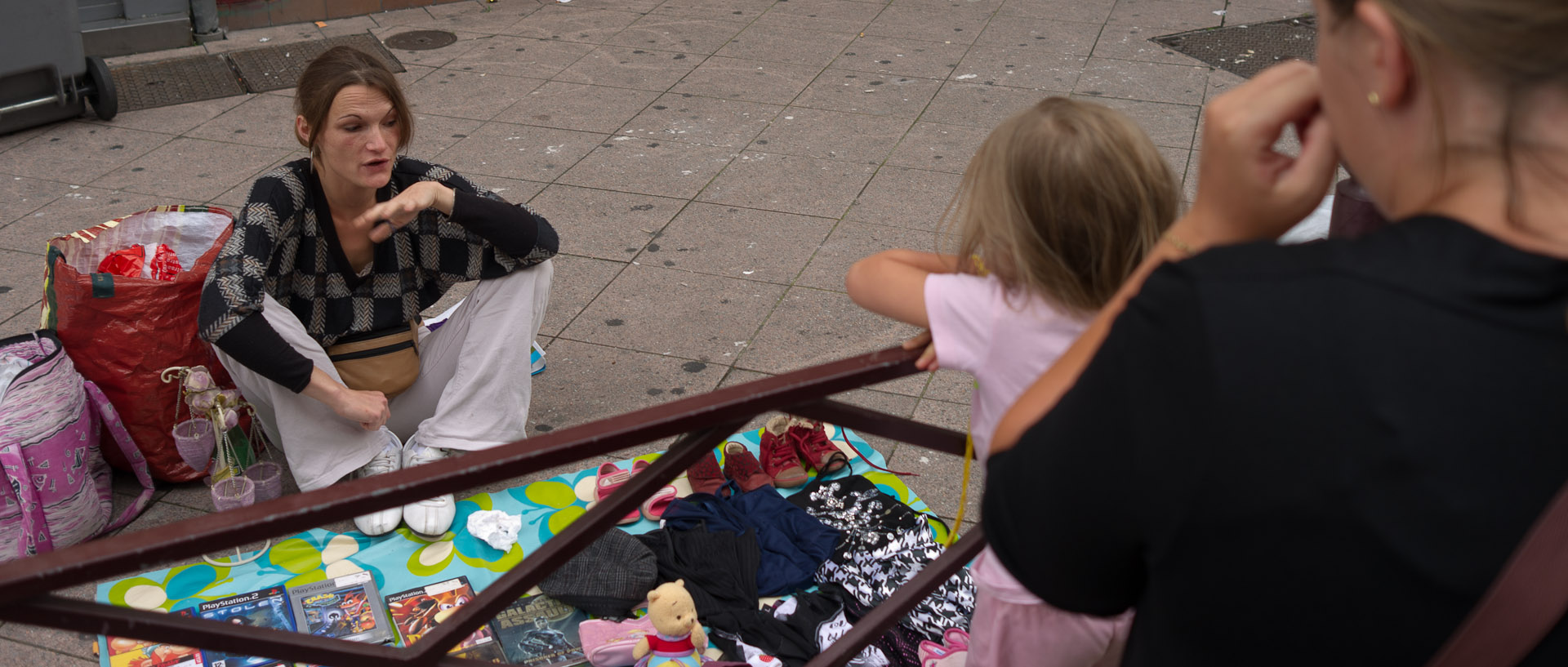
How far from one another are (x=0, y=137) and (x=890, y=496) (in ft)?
16.4

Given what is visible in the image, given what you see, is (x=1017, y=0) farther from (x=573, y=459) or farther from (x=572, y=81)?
(x=573, y=459)

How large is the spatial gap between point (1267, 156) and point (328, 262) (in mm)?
2816

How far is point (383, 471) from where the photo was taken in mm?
3428

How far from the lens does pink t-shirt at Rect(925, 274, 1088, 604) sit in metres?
1.81

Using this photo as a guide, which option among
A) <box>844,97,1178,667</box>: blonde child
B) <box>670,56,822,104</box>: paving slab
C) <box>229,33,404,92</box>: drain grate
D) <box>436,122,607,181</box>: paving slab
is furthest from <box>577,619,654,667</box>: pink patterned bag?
<box>229,33,404,92</box>: drain grate

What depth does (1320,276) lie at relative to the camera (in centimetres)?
76

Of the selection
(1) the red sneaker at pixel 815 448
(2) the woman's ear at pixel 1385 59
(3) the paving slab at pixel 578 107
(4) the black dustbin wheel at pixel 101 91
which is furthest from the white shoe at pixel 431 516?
(4) the black dustbin wheel at pixel 101 91

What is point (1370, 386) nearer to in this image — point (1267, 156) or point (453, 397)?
point (1267, 156)

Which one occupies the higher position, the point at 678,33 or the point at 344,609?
the point at 678,33

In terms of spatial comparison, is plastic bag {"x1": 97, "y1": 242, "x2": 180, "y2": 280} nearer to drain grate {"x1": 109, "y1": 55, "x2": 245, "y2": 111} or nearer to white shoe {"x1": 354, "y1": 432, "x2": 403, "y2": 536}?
white shoe {"x1": 354, "y1": 432, "x2": 403, "y2": 536}

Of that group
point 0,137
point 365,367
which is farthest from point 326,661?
point 0,137

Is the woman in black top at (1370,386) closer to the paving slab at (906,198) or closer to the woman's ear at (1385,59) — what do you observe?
the woman's ear at (1385,59)

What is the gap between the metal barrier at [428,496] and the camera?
1.34m

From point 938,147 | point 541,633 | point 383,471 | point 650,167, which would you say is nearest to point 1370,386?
point 541,633
